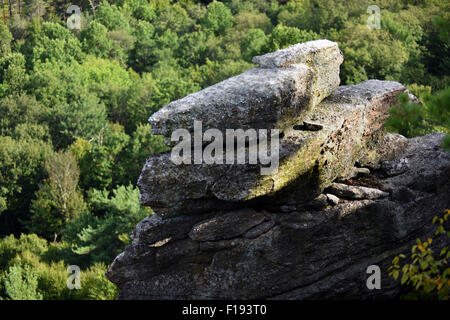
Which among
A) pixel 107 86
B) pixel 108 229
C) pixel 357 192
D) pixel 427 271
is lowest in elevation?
pixel 108 229

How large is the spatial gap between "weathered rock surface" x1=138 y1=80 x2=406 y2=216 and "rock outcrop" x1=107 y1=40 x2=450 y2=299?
3 cm

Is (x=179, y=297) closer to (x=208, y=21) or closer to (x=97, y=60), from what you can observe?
(x=97, y=60)

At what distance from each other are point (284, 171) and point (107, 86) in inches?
2845

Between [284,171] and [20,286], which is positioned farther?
[20,286]

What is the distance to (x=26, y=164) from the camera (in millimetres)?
62625

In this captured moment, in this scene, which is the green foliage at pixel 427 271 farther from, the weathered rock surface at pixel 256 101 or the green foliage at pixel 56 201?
the green foliage at pixel 56 201

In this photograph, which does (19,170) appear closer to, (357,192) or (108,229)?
(108,229)

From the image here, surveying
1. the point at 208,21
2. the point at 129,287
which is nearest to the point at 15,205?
the point at 129,287

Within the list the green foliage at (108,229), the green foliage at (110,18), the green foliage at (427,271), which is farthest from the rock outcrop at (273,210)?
the green foliage at (110,18)

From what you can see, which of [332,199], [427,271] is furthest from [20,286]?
[427,271]

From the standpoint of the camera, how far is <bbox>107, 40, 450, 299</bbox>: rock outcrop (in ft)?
52.9

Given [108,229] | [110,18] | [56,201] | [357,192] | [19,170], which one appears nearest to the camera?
[357,192]

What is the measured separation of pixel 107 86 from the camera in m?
84.6

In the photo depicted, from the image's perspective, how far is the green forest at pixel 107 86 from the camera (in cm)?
4522
